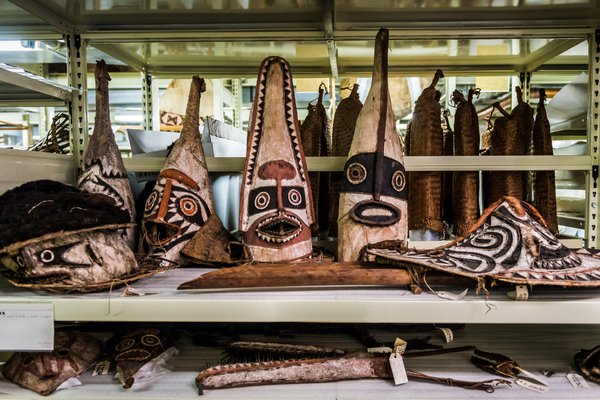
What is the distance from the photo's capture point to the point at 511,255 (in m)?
1.01

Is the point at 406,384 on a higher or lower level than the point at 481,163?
lower

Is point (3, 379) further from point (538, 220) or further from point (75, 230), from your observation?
point (538, 220)

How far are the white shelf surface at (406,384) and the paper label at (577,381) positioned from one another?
11 millimetres

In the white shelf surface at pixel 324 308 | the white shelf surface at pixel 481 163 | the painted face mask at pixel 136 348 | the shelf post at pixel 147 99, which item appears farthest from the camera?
the shelf post at pixel 147 99

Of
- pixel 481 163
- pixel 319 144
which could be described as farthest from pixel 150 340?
pixel 481 163

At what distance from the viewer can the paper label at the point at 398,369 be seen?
1050mm

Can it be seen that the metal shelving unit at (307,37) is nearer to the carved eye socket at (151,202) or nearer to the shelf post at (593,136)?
the shelf post at (593,136)

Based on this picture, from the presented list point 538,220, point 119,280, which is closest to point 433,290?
point 538,220

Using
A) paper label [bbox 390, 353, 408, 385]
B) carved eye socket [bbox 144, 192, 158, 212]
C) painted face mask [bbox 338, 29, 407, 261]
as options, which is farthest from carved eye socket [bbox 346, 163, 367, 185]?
carved eye socket [bbox 144, 192, 158, 212]

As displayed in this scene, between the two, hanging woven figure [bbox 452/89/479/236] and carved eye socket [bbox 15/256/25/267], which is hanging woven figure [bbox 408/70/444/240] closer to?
hanging woven figure [bbox 452/89/479/236]

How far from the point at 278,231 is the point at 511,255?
1.95 feet

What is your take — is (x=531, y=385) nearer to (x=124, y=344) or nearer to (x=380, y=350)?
(x=380, y=350)

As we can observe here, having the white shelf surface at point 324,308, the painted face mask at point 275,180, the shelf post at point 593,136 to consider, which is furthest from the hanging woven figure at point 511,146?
the painted face mask at point 275,180

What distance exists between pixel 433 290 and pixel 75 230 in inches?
32.6
